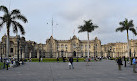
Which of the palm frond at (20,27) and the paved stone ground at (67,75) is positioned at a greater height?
the palm frond at (20,27)

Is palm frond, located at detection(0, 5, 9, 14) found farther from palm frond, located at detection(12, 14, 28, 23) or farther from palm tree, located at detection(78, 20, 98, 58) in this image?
→ palm tree, located at detection(78, 20, 98, 58)

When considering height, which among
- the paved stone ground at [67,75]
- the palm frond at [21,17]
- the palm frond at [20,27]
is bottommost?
the paved stone ground at [67,75]

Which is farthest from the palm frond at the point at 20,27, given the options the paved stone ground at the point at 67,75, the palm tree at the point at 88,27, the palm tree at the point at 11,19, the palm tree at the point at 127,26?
the palm tree at the point at 88,27

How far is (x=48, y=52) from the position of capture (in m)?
97.2

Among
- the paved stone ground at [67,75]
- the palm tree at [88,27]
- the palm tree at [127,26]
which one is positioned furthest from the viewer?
the palm tree at [88,27]

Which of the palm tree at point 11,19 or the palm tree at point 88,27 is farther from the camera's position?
the palm tree at point 88,27

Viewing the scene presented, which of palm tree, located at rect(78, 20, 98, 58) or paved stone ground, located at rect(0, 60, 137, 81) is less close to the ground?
palm tree, located at rect(78, 20, 98, 58)

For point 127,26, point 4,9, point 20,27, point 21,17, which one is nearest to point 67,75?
point 20,27

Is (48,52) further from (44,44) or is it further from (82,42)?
(82,42)

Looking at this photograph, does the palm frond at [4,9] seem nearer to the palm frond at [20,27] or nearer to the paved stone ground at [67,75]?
the palm frond at [20,27]

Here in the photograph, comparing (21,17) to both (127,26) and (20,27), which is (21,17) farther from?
(127,26)

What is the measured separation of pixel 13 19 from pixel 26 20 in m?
1.87

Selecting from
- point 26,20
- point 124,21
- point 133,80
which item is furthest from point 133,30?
point 133,80

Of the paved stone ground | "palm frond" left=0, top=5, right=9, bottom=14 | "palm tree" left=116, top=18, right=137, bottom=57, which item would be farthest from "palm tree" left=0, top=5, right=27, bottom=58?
"palm tree" left=116, top=18, right=137, bottom=57
